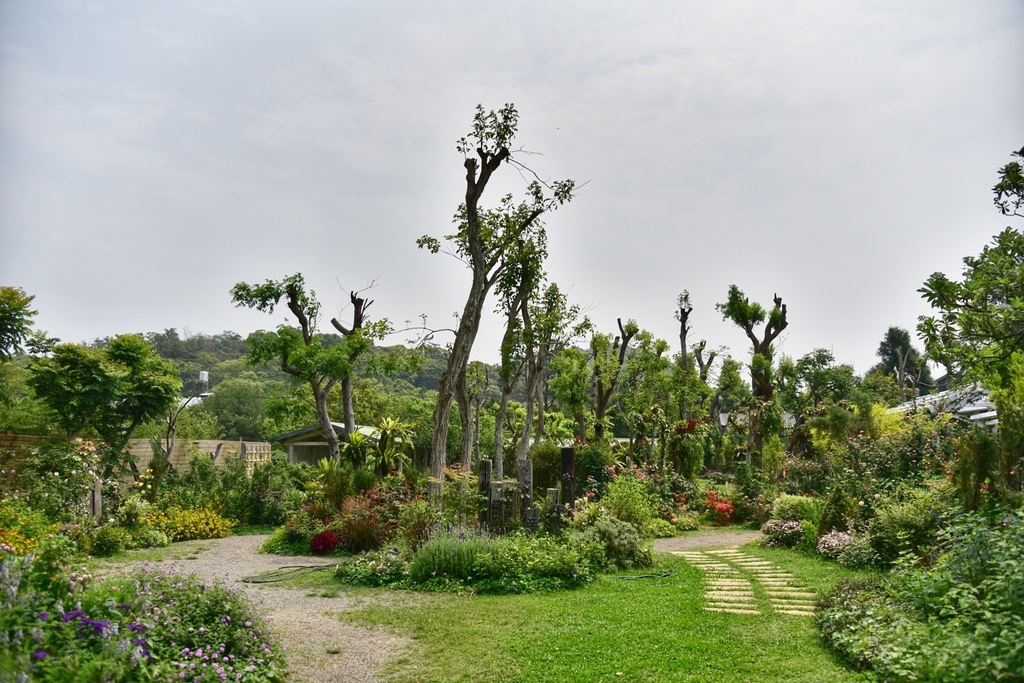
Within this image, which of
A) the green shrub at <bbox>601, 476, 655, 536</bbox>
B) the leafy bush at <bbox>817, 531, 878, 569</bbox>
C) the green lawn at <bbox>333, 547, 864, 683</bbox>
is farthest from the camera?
the green shrub at <bbox>601, 476, 655, 536</bbox>

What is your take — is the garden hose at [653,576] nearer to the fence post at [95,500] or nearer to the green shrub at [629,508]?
the green shrub at [629,508]

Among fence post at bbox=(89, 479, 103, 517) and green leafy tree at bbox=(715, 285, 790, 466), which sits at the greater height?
green leafy tree at bbox=(715, 285, 790, 466)

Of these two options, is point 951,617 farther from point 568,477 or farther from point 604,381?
point 604,381

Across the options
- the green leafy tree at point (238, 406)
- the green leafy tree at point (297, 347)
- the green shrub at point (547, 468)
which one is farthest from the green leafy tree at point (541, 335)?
the green leafy tree at point (238, 406)

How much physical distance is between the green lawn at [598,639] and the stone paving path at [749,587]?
26 centimetres

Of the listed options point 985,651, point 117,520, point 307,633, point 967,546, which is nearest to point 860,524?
point 967,546

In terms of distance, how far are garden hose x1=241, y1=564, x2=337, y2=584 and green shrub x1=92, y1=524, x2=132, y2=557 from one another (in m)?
3.40

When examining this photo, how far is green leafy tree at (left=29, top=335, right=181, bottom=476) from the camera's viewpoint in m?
13.4

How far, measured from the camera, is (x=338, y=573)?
948cm

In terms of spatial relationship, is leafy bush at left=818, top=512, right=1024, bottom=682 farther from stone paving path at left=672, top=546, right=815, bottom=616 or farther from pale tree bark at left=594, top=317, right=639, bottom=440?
pale tree bark at left=594, top=317, right=639, bottom=440

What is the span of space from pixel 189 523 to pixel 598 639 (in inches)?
428

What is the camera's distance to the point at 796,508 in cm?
1254

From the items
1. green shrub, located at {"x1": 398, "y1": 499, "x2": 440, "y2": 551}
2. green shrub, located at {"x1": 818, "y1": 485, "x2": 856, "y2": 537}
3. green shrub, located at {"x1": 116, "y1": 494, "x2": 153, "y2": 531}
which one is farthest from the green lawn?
green shrub, located at {"x1": 116, "y1": 494, "x2": 153, "y2": 531}

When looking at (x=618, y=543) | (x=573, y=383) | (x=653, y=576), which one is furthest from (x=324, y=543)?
(x=573, y=383)
